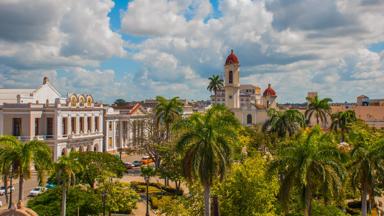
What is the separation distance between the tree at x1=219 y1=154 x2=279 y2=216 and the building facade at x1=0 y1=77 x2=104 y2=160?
1655 inches

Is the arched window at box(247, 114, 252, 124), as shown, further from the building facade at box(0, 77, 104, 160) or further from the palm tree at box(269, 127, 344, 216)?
the palm tree at box(269, 127, 344, 216)

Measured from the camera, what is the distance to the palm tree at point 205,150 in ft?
87.7

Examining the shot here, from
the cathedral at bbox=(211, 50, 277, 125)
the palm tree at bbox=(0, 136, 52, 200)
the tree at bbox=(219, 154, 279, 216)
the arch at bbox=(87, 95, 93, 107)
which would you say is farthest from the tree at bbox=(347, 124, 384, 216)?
the cathedral at bbox=(211, 50, 277, 125)

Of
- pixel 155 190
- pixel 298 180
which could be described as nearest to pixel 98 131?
pixel 155 190

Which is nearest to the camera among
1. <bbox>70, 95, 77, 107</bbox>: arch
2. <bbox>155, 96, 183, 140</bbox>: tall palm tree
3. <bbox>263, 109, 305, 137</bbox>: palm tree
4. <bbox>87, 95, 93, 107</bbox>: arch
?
<bbox>263, 109, 305, 137</bbox>: palm tree

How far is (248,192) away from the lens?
29.8 meters

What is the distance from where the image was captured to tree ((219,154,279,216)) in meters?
29.3

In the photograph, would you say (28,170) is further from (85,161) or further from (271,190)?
(271,190)

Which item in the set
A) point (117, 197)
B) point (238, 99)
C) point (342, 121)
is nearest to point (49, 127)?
point (117, 197)

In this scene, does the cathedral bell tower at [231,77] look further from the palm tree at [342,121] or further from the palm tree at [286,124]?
the palm tree at [286,124]

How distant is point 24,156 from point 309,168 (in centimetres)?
2199

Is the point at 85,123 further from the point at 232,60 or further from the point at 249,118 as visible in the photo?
the point at 249,118

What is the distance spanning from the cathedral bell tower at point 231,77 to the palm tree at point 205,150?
83.2 m

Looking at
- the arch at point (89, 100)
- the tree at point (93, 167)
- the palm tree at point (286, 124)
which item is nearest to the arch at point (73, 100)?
the arch at point (89, 100)
